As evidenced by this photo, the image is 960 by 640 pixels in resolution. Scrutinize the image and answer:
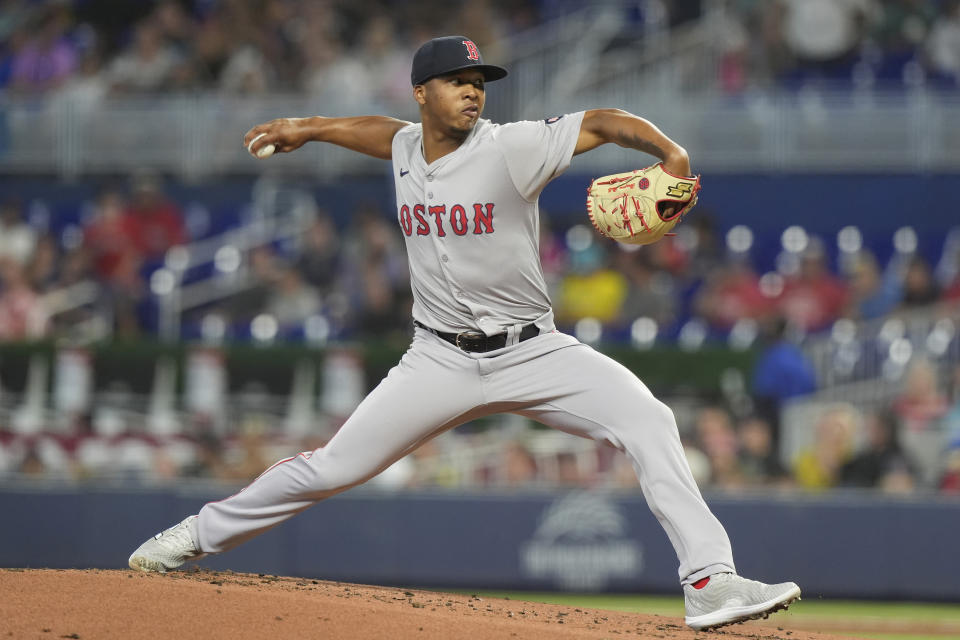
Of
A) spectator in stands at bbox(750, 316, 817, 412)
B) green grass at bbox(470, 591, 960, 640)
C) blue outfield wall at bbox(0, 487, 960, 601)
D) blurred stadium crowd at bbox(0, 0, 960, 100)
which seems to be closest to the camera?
green grass at bbox(470, 591, 960, 640)

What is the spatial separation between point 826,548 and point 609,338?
2605 mm

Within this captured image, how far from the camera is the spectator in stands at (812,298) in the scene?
11922mm

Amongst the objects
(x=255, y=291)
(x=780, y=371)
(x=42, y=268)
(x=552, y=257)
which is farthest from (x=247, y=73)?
(x=780, y=371)

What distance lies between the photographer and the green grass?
9250 millimetres

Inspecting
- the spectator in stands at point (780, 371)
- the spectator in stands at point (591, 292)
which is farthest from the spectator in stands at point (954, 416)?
the spectator in stands at point (591, 292)

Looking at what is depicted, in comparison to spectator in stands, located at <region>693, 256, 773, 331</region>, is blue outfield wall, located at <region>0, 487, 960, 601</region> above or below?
below

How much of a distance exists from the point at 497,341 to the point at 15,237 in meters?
9.41

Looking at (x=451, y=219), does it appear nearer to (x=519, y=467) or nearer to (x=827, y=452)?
(x=519, y=467)

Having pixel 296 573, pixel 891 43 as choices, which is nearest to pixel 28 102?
pixel 296 573

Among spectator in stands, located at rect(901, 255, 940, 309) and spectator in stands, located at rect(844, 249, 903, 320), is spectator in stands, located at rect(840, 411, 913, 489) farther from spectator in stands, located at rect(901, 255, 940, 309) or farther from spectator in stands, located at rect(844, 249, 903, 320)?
spectator in stands, located at rect(844, 249, 903, 320)

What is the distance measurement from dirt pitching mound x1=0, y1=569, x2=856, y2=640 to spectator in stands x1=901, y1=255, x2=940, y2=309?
22.1 ft

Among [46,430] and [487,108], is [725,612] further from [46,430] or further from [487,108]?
[487,108]

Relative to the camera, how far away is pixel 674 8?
49.5 feet

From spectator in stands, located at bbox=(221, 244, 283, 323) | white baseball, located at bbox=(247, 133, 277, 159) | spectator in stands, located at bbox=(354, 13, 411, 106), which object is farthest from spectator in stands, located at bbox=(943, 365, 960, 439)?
white baseball, located at bbox=(247, 133, 277, 159)
